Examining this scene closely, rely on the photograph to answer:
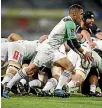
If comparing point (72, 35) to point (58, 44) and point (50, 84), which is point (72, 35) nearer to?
point (58, 44)

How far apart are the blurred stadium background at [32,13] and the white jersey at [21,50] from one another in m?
16.5

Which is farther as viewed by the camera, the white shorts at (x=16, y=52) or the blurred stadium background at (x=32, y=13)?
the blurred stadium background at (x=32, y=13)

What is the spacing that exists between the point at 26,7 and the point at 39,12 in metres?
0.75

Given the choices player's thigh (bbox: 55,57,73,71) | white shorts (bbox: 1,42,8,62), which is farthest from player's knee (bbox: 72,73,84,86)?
white shorts (bbox: 1,42,8,62)

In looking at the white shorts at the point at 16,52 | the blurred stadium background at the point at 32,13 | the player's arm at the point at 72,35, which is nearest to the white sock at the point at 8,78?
the white shorts at the point at 16,52

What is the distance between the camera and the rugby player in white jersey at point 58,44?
740 centimetres

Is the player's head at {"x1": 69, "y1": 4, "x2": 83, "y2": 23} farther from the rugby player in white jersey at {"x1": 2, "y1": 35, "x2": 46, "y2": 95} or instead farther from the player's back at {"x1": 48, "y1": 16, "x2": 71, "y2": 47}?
the rugby player in white jersey at {"x1": 2, "y1": 35, "x2": 46, "y2": 95}

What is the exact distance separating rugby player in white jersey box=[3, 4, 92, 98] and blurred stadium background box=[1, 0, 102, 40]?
1701cm

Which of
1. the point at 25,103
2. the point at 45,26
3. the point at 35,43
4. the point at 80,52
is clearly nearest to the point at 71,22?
the point at 80,52

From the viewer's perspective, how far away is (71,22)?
7391mm

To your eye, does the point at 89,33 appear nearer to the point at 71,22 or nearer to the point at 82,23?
the point at 82,23

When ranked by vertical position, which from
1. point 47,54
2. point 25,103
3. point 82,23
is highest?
point 82,23

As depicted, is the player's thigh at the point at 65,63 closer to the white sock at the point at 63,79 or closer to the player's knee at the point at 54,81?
the white sock at the point at 63,79

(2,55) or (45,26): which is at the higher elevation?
(45,26)
